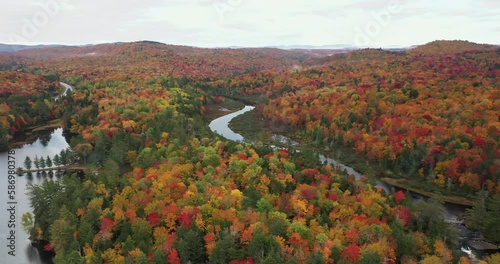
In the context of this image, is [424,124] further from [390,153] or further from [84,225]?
[84,225]

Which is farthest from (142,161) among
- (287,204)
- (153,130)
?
(287,204)

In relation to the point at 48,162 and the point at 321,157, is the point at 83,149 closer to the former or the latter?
the point at 48,162

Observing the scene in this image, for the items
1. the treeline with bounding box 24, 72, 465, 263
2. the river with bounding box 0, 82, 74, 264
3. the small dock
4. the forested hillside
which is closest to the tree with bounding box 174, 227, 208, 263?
the treeline with bounding box 24, 72, 465, 263

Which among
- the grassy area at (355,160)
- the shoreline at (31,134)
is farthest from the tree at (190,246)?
the shoreline at (31,134)

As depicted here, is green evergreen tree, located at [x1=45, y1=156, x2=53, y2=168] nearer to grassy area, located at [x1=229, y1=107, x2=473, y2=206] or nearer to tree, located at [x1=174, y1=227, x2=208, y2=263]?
grassy area, located at [x1=229, y1=107, x2=473, y2=206]

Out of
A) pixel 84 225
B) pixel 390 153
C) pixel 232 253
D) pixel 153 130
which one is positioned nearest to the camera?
pixel 232 253

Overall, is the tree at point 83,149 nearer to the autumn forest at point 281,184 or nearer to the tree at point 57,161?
the autumn forest at point 281,184

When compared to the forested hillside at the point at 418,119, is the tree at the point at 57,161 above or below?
below
